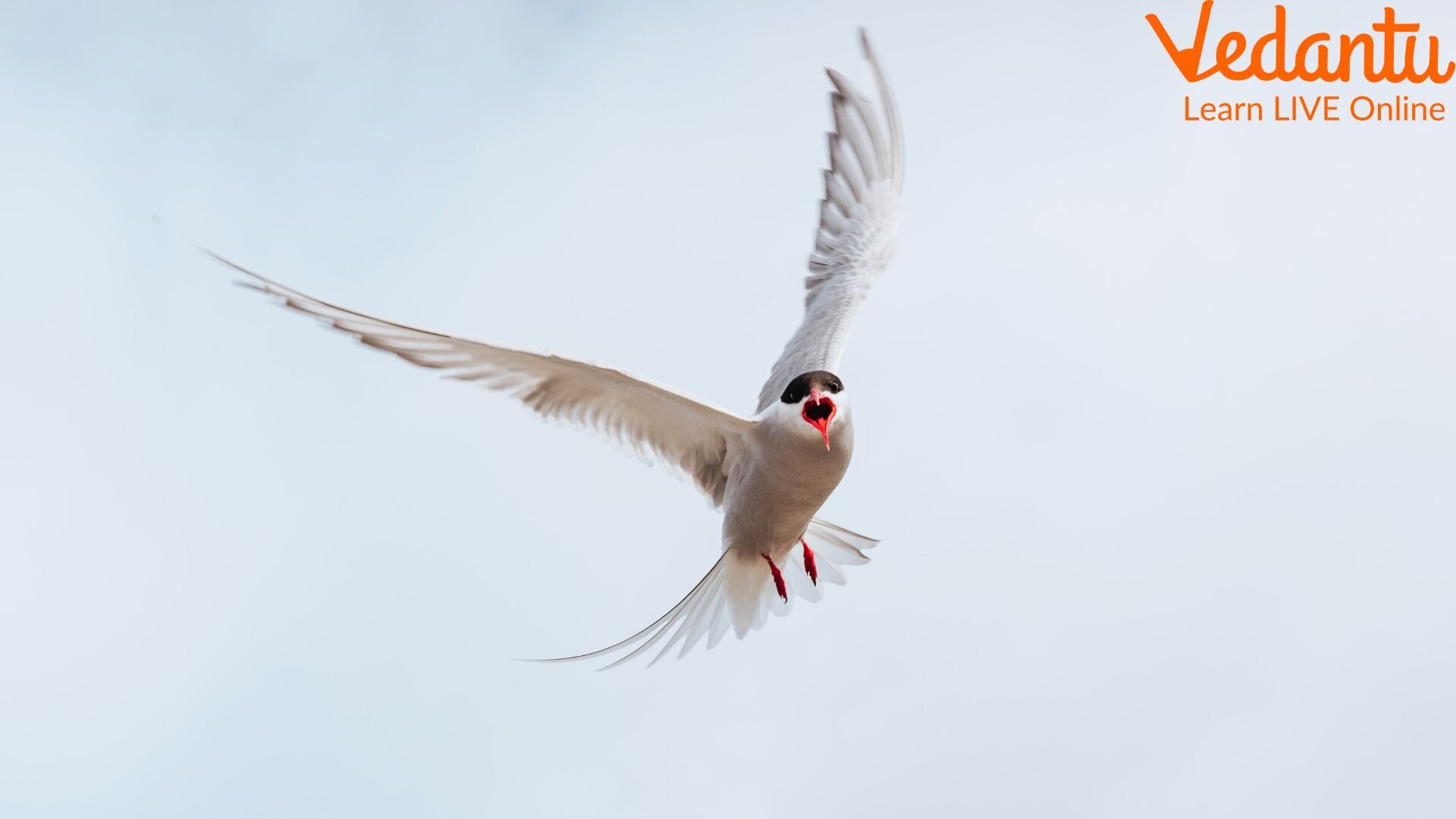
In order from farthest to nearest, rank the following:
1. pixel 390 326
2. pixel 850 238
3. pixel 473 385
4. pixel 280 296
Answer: pixel 850 238, pixel 473 385, pixel 390 326, pixel 280 296

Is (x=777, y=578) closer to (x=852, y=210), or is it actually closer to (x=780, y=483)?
(x=780, y=483)

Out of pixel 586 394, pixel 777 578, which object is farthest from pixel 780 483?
pixel 586 394

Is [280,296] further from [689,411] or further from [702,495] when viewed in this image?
[702,495]

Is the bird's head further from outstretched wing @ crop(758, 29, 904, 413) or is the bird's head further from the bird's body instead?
outstretched wing @ crop(758, 29, 904, 413)

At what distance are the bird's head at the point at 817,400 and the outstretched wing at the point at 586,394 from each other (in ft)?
1.34

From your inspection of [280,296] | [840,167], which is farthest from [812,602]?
[280,296]

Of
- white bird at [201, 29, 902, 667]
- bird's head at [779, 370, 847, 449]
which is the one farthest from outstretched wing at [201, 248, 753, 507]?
bird's head at [779, 370, 847, 449]

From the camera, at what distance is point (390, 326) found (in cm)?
582

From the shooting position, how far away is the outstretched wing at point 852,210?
310 inches

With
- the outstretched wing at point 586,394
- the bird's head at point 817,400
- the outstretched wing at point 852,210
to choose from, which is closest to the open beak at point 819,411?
the bird's head at point 817,400

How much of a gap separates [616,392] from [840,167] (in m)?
2.53

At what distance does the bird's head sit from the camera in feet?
19.8

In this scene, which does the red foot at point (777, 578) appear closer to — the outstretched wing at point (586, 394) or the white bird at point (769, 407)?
the white bird at point (769, 407)

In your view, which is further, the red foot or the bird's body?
the red foot
